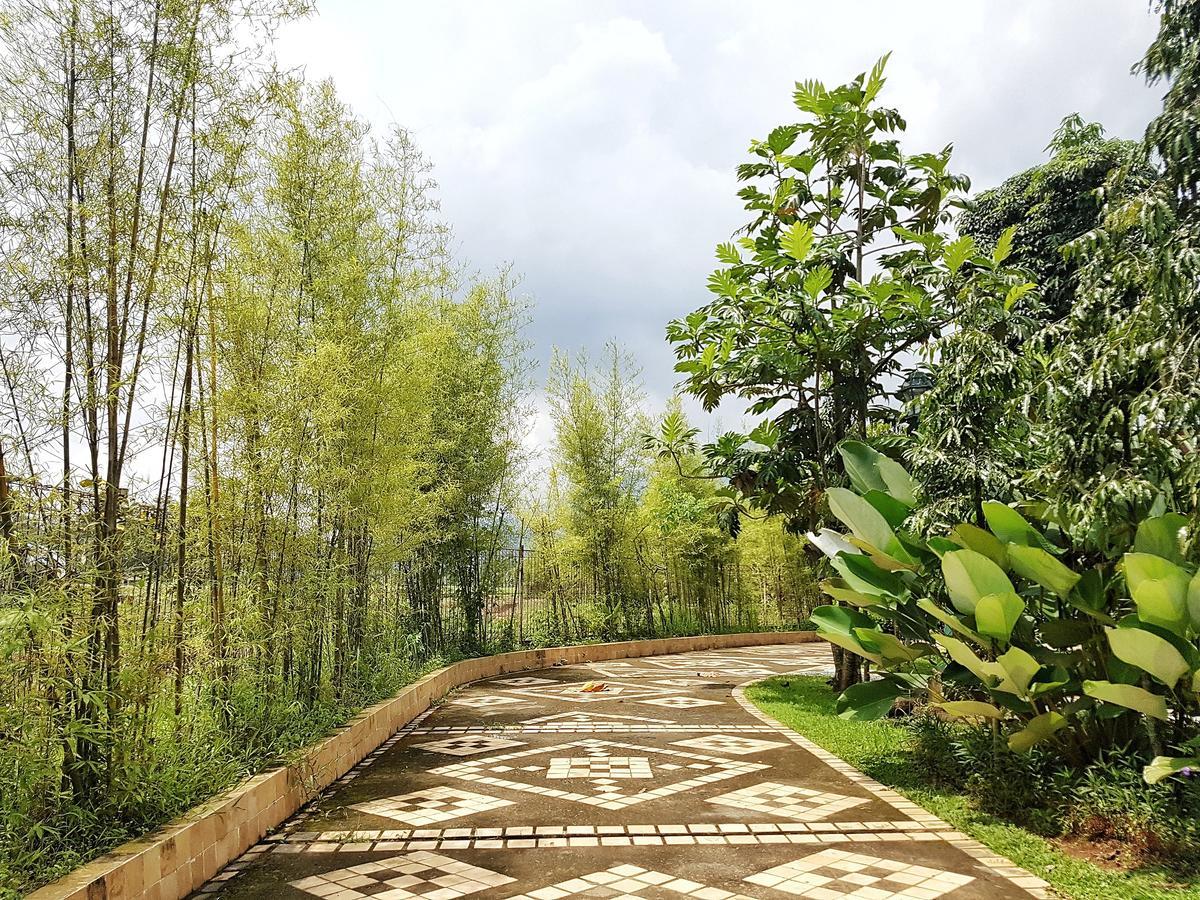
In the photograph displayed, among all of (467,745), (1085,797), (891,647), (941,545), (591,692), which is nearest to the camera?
(1085,797)

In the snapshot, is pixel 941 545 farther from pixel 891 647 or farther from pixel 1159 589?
pixel 1159 589

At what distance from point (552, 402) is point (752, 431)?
16.9ft

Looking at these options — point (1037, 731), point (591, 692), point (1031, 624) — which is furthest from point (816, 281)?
point (591, 692)

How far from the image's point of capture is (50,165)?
300 centimetres

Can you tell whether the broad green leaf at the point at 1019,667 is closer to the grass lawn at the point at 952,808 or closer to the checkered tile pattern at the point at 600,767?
the grass lawn at the point at 952,808

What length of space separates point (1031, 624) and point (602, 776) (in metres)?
2.50

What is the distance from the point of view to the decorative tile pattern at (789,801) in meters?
4.04

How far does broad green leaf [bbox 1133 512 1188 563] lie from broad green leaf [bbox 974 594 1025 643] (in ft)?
1.80

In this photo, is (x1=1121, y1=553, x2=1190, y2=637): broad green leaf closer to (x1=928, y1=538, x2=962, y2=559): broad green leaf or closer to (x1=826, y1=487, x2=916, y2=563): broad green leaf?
(x1=928, y1=538, x2=962, y2=559): broad green leaf

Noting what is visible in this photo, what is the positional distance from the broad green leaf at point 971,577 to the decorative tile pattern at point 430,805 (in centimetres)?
246

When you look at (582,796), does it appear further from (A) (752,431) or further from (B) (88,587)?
(A) (752,431)

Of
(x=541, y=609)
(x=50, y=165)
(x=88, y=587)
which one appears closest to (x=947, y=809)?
(x=88, y=587)

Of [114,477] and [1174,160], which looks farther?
[114,477]

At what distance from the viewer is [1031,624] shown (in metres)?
4.01
